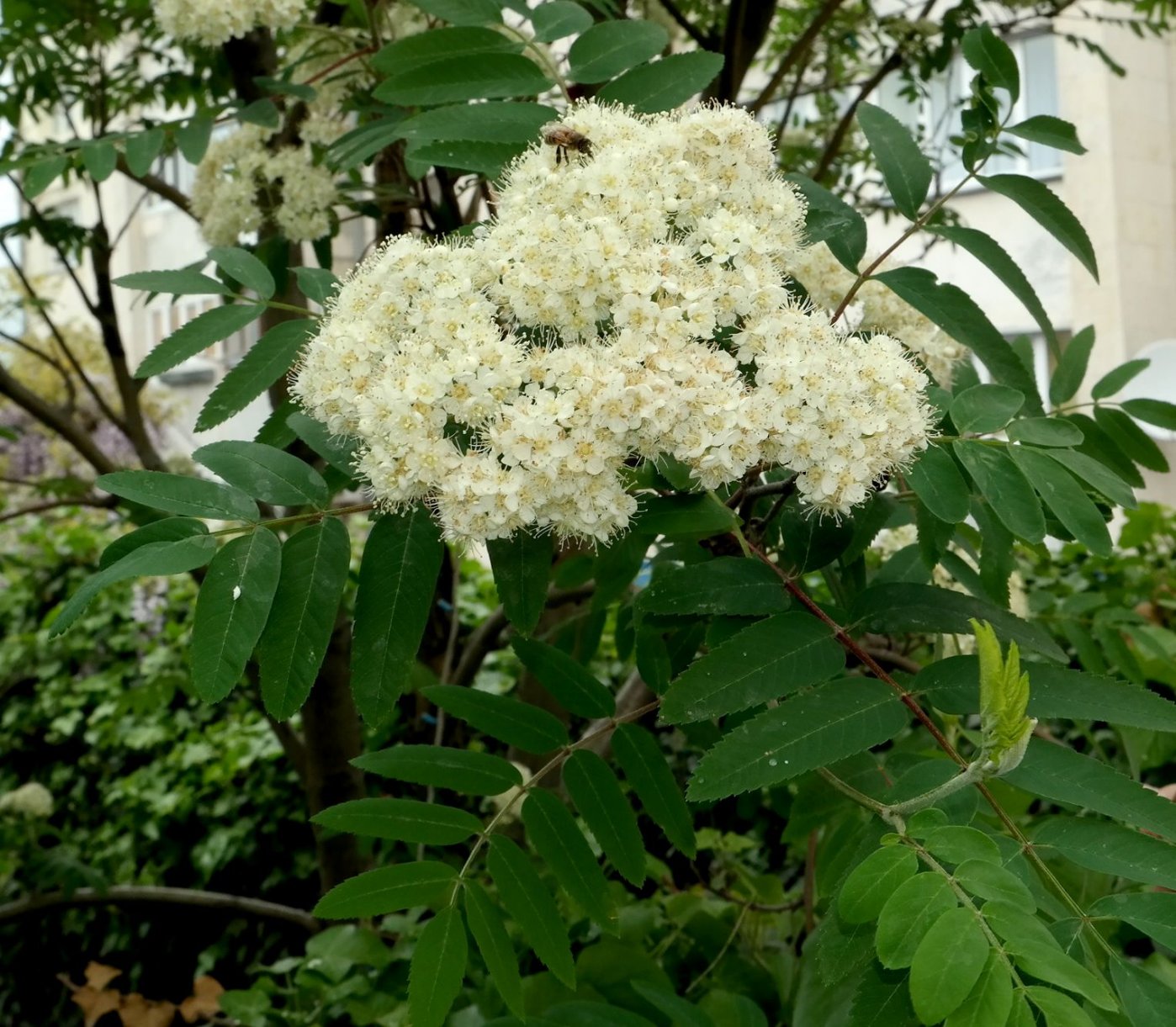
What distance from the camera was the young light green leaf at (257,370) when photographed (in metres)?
1.09

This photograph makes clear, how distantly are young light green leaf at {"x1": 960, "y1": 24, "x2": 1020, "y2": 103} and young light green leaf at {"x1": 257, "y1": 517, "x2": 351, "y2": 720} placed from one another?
70 cm

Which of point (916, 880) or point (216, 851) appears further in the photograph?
point (216, 851)

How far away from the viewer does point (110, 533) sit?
14.7 feet

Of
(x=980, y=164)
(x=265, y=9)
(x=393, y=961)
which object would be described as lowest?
(x=393, y=961)

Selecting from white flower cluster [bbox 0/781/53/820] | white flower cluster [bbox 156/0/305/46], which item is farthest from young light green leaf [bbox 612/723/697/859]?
white flower cluster [bbox 0/781/53/820]

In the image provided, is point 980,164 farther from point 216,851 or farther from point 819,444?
point 216,851

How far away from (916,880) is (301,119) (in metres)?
1.54

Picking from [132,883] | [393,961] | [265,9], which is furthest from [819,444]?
[132,883]

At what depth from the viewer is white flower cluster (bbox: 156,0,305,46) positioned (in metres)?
1.65

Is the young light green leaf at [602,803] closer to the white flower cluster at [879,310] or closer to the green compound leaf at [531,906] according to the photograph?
the green compound leaf at [531,906]

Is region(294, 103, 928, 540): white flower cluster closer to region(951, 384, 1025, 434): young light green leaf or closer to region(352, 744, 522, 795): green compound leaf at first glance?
region(951, 384, 1025, 434): young light green leaf

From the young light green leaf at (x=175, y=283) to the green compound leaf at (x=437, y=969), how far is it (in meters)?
0.65

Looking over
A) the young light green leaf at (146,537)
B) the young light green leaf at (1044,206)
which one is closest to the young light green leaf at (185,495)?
the young light green leaf at (146,537)

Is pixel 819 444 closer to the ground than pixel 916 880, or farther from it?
farther from it
